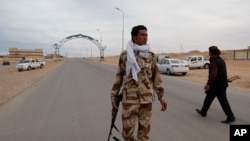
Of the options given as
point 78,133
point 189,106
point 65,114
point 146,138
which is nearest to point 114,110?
point 146,138

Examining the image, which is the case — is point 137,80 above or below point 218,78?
above

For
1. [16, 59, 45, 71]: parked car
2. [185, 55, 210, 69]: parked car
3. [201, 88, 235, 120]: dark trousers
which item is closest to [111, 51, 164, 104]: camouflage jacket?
[201, 88, 235, 120]: dark trousers

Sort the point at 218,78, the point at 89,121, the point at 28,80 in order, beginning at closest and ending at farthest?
the point at 218,78 < the point at 89,121 < the point at 28,80

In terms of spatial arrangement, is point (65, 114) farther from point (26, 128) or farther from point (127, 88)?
point (127, 88)

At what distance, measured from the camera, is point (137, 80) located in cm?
390

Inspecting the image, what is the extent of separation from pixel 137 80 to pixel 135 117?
1.76 feet

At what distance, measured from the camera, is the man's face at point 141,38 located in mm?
3918

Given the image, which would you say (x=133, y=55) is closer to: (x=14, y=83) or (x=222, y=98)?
(x=222, y=98)

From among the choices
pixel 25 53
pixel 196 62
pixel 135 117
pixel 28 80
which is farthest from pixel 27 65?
pixel 25 53

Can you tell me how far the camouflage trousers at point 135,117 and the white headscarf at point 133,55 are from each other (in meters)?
0.41

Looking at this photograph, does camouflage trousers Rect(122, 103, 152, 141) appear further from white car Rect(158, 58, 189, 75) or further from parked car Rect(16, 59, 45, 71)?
parked car Rect(16, 59, 45, 71)

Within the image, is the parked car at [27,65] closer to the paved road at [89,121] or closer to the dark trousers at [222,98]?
the paved road at [89,121]

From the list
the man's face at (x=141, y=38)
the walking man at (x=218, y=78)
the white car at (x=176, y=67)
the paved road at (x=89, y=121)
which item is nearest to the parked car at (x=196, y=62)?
the white car at (x=176, y=67)

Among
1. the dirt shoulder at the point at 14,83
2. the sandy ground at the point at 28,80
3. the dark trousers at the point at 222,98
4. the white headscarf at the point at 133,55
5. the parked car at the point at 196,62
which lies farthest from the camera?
the parked car at the point at 196,62
